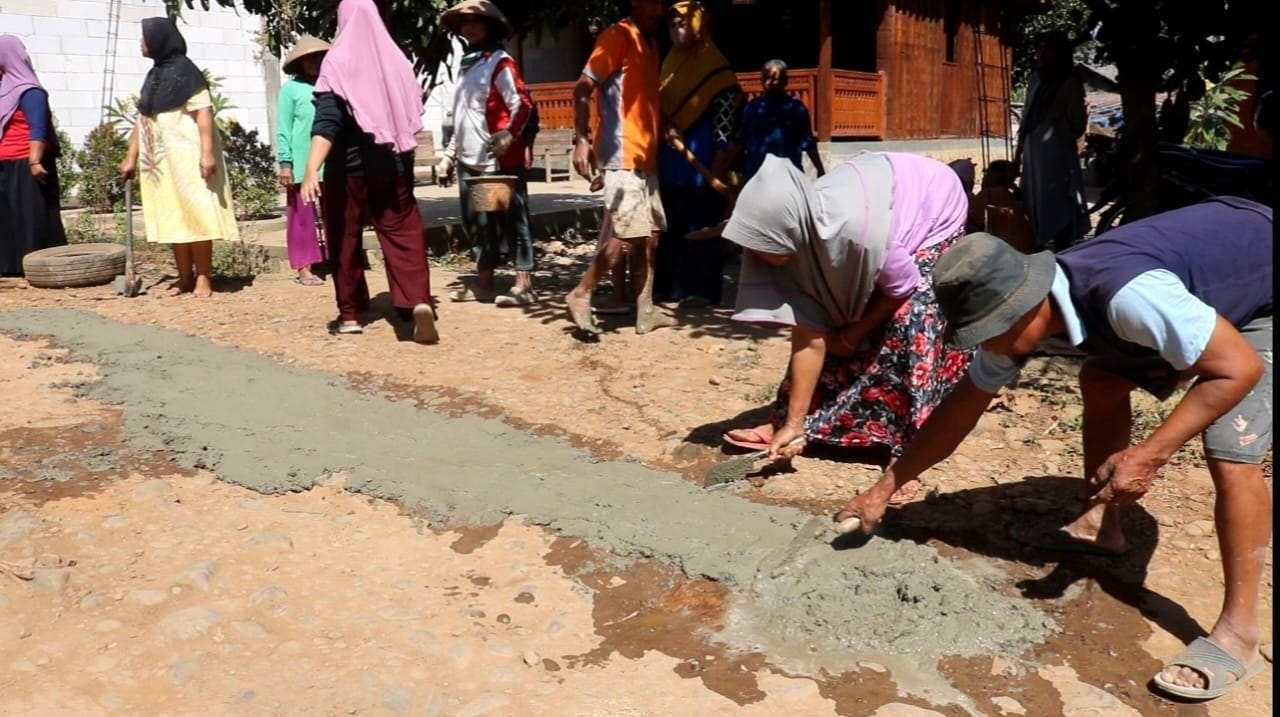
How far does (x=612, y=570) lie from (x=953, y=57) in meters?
16.8

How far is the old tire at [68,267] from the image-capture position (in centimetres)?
721

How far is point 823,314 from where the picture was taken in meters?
3.60

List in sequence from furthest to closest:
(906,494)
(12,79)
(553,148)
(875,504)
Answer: (553,148)
(12,79)
(906,494)
(875,504)

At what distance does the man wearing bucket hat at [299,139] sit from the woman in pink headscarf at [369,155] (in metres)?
1.21

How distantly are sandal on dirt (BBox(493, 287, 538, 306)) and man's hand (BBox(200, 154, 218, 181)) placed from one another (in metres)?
1.85

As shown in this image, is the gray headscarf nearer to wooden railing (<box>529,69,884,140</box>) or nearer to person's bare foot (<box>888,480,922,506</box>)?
person's bare foot (<box>888,480,922,506</box>)

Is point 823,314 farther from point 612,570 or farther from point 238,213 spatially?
point 238,213

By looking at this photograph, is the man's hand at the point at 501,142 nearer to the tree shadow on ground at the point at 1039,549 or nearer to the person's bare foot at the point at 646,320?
the person's bare foot at the point at 646,320

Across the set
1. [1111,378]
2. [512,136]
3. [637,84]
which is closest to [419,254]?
[512,136]

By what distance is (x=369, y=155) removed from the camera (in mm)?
5543

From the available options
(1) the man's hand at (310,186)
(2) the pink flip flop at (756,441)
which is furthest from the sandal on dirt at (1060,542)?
(1) the man's hand at (310,186)

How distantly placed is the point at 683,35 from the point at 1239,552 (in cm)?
429

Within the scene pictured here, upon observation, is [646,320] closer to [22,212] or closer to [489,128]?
[489,128]

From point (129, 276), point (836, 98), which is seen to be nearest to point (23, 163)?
point (129, 276)
